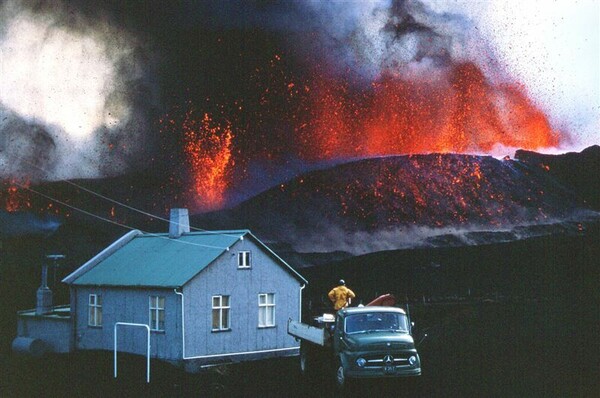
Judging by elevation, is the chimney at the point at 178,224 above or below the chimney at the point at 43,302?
above

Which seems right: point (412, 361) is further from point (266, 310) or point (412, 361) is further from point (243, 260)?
point (266, 310)

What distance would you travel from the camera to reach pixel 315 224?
473 ft

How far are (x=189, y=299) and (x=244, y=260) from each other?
12.6 ft

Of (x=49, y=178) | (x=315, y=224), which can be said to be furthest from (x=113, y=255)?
(x=49, y=178)

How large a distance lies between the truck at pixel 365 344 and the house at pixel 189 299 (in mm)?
8278

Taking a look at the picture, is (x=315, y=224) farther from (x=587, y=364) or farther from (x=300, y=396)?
(x=300, y=396)

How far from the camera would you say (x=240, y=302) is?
125 feet

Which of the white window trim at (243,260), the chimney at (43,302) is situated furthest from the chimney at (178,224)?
the chimney at (43,302)

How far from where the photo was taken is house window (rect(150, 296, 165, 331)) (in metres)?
36.3

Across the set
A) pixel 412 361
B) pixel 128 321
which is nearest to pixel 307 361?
pixel 412 361

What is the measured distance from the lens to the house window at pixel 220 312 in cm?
3700

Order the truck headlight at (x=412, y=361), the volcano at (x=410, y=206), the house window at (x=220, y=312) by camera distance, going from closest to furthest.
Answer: the truck headlight at (x=412, y=361) < the house window at (x=220, y=312) < the volcano at (x=410, y=206)

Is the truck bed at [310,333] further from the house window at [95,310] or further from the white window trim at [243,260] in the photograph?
the house window at [95,310]

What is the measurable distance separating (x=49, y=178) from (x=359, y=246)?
6979 centimetres
